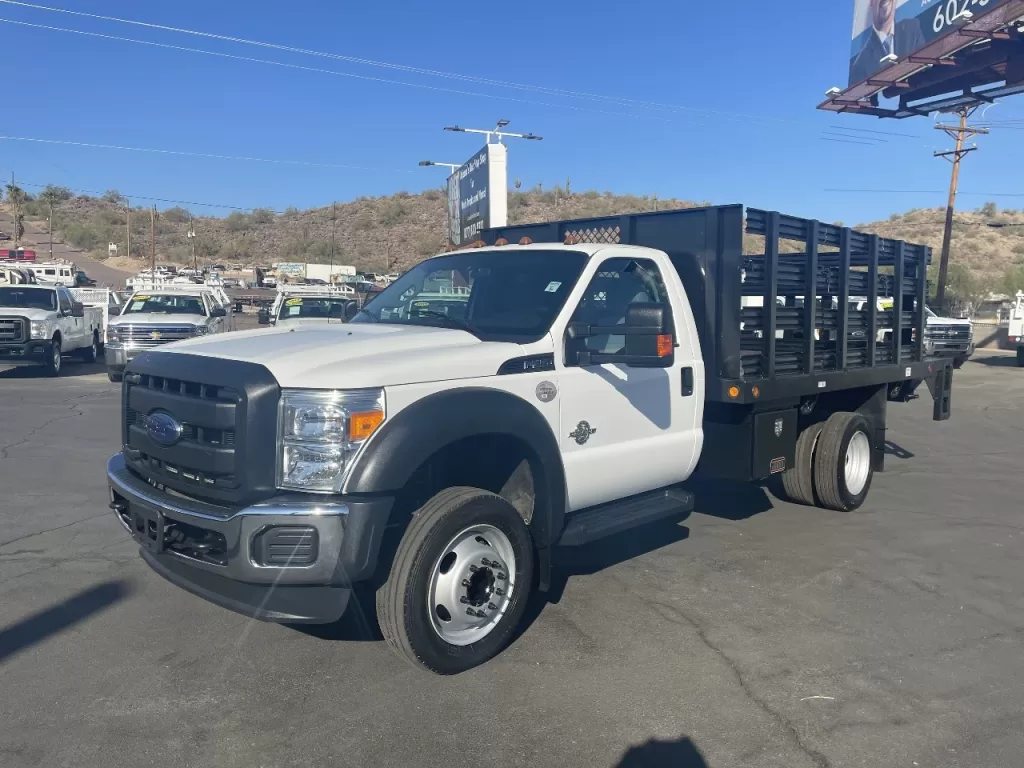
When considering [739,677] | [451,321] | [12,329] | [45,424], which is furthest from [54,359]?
[739,677]

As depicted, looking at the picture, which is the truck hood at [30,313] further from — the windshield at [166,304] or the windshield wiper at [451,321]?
the windshield wiper at [451,321]

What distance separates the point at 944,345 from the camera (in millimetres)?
21141

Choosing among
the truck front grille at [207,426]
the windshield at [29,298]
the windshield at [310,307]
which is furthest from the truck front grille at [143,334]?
the truck front grille at [207,426]

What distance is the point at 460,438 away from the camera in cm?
416

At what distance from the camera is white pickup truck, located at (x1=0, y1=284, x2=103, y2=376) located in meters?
17.0

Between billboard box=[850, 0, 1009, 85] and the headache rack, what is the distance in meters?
11.6

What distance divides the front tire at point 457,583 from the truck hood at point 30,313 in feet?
52.0

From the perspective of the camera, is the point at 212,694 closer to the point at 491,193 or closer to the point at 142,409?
the point at 142,409

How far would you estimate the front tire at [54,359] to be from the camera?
58.2ft

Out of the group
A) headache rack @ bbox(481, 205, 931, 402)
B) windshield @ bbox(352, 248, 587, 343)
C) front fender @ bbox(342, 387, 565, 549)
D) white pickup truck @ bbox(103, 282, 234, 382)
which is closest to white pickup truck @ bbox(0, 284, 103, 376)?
white pickup truck @ bbox(103, 282, 234, 382)

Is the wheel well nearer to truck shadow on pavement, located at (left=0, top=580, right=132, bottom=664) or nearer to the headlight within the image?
the headlight

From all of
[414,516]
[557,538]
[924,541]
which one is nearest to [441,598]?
[414,516]

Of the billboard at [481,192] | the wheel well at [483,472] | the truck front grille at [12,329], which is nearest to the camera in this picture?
the wheel well at [483,472]

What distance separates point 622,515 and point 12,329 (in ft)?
51.4
